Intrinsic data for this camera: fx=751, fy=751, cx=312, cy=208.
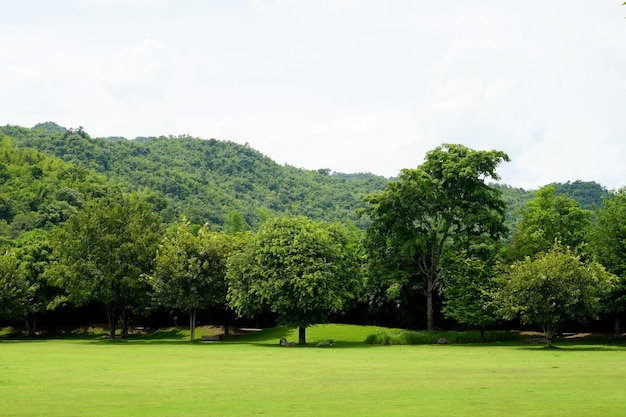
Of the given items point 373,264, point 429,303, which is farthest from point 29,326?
point 429,303

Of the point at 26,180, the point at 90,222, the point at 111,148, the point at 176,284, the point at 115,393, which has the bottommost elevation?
the point at 115,393

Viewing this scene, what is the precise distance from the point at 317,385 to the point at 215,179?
157m

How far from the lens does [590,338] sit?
62406mm

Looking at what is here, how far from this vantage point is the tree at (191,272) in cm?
6284

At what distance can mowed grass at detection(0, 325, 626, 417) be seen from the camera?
63.7 feet

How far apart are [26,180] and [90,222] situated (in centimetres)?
6970

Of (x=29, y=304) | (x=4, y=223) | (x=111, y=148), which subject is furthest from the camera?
(x=111, y=148)

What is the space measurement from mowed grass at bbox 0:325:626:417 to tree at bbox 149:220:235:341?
2052 cm

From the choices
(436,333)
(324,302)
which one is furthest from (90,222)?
(436,333)

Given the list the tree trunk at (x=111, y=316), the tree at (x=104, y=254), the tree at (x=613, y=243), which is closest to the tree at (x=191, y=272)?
the tree at (x=104, y=254)

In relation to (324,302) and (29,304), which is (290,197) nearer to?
(29,304)

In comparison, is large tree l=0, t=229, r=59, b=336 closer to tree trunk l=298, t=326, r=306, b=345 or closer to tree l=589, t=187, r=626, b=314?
tree trunk l=298, t=326, r=306, b=345

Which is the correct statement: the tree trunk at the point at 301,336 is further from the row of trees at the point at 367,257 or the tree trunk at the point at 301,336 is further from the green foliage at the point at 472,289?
the green foliage at the point at 472,289

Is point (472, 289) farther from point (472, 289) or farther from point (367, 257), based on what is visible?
point (367, 257)
